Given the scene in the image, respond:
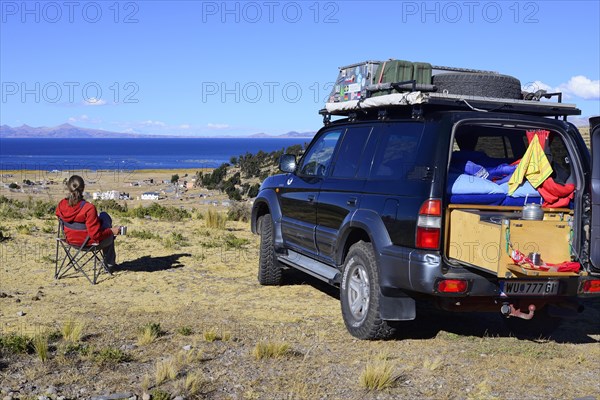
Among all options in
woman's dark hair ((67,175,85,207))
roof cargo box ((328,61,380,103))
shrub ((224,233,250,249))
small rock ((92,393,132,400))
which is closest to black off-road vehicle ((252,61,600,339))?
roof cargo box ((328,61,380,103))

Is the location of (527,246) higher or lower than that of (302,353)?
higher

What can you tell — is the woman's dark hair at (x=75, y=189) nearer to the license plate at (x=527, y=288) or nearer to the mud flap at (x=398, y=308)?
the mud flap at (x=398, y=308)

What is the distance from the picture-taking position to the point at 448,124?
19.8 ft

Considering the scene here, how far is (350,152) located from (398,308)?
1.85 metres

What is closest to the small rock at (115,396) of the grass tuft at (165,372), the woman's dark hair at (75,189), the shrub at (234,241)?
the grass tuft at (165,372)

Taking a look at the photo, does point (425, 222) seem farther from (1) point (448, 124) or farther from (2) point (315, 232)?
(2) point (315, 232)

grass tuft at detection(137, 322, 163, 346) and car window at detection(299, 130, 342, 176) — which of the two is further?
car window at detection(299, 130, 342, 176)

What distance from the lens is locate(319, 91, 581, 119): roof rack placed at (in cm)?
618

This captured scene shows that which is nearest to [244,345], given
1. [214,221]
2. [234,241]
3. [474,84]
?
[474,84]

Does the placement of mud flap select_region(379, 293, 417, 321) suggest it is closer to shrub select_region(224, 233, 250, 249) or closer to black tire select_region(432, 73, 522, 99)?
black tire select_region(432, 73, 522, 99)

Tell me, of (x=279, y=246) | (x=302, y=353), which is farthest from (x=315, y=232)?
(x=302, y=353)

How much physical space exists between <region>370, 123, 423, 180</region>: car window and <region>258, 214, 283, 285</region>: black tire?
2695mm

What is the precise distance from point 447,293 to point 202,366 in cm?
201

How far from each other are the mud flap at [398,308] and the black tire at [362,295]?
12cm
